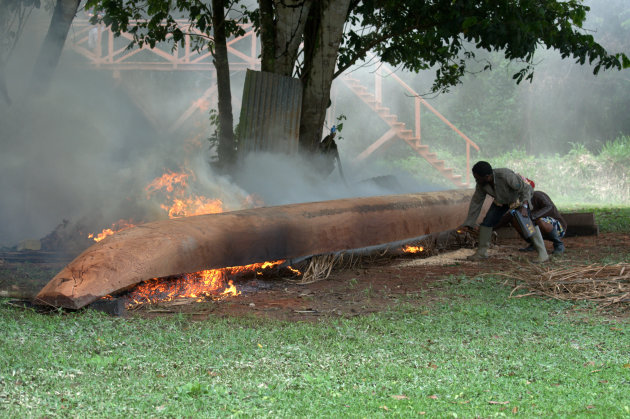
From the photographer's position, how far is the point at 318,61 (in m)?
8.54

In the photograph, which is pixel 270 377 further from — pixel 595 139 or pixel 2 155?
pixel 595 139

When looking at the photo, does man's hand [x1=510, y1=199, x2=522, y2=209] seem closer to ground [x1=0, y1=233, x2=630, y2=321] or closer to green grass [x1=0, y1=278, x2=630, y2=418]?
ground [x1=0, y1=233, x2=630, y2=321]

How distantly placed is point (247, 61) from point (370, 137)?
29.0 feet

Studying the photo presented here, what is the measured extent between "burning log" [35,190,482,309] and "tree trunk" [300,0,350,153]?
195 cm

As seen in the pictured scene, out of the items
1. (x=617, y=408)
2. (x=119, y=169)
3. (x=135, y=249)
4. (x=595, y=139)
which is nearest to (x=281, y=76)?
(x=119, y=169)

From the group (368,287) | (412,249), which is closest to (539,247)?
(412,249)

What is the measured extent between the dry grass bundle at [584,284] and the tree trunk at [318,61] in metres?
4.09

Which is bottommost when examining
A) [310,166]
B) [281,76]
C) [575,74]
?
[310,166]

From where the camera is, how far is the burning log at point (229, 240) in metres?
4.42

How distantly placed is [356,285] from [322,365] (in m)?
2.43

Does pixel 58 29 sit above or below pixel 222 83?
above

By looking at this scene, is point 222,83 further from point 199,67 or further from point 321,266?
point 199,67

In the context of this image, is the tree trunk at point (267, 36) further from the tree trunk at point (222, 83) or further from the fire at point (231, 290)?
the fire at point (231, 290)

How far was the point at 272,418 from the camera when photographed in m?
2.58
